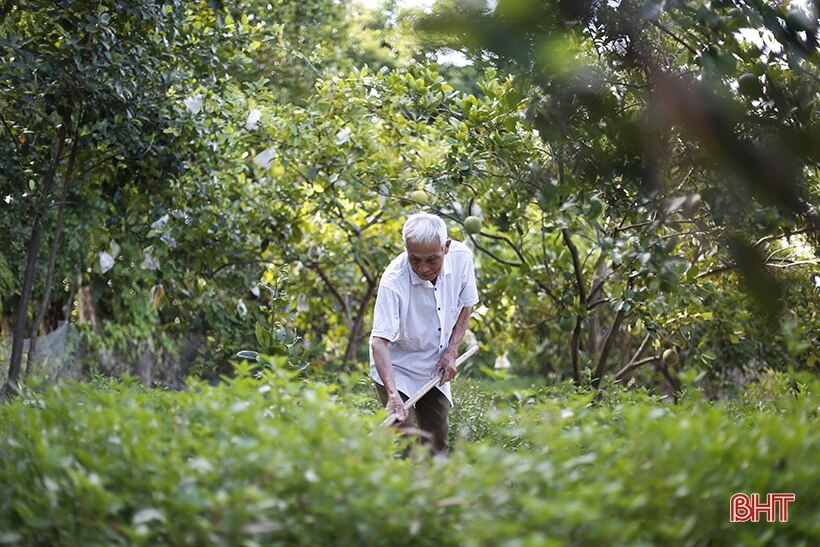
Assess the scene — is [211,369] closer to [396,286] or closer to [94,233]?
[94,233]

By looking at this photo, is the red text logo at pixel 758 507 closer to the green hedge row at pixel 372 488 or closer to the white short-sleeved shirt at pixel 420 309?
the green hedge row at pixel 372 488

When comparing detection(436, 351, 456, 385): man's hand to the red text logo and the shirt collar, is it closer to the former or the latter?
the shirt collar

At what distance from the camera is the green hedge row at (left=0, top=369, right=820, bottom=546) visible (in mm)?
2119

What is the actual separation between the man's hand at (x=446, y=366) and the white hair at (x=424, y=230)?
1.74 ft

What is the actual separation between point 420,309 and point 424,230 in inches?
17.5

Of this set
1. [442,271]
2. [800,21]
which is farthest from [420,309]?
[800,21]

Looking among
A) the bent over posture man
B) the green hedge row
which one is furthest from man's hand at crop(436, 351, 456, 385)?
the green hedge row

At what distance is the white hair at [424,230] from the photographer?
4070 mm

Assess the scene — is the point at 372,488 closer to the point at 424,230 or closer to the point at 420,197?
the point at 424,230

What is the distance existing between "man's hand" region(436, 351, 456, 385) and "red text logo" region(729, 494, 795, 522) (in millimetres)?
2039

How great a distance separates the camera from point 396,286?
426 centimetres

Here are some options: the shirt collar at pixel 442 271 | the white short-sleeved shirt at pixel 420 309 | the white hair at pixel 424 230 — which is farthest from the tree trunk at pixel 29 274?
the white hair at pixel 424 230

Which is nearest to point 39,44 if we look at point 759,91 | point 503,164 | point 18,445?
point 503,164

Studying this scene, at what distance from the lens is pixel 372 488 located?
2203 mm
